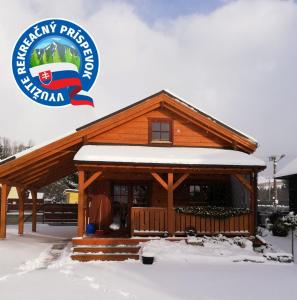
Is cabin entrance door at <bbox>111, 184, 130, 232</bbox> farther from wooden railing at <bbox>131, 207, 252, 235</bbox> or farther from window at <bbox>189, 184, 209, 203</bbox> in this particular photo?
wooden railing at <bbox>131, 207, 252, 235</bbox>

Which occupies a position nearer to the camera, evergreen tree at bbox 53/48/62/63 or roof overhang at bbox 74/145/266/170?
roof overhang at bbox 74/145/266/170

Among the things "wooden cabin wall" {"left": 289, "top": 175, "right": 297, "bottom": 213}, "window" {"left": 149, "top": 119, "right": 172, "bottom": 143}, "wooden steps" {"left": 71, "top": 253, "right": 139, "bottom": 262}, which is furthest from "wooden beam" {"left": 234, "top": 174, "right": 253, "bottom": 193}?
"wooden cabin wall" {"left": 289, "top": 175, "right": 297, "bottom": 213}

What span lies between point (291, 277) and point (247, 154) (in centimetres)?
621

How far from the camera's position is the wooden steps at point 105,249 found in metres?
12.9

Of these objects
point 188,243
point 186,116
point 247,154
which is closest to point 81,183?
point 188,243

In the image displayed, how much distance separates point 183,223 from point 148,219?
126 centimetres

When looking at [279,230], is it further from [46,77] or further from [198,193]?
[46,77]

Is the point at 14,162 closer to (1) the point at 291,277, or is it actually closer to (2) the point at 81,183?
(2) the point at 81,183

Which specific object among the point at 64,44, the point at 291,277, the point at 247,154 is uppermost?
the point at 64,44

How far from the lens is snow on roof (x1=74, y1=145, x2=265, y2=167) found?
1425 cm

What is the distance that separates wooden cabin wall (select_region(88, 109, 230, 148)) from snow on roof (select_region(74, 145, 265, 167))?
1.63 feet

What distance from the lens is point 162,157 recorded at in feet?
48.3

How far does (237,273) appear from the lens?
11.2 meters

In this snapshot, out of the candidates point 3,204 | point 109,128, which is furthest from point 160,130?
point 3,204
